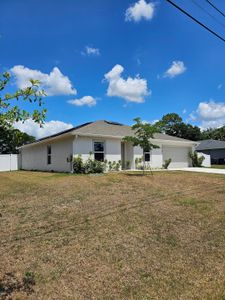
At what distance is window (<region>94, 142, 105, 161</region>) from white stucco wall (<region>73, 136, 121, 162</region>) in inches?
11.5

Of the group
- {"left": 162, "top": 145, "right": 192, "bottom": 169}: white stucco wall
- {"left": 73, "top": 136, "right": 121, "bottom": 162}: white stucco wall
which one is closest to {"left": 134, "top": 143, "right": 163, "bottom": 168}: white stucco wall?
{"left": 162, "top": 145, "right": 192, "bottom": 169}: white stucco wall

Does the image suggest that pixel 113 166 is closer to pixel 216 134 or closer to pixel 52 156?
pixel 52 156

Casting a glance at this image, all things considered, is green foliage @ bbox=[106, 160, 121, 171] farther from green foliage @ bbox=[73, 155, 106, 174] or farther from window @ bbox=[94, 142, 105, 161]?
green foliage @ bbox=[73, 155, 106, 174]

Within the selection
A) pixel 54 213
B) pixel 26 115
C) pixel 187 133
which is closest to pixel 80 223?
pixel 54 213

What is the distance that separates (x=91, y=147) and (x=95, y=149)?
42 cm

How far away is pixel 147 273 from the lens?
14.6 ft

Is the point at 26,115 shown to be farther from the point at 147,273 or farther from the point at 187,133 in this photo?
the point at 187,133

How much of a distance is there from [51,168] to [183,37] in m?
14.5

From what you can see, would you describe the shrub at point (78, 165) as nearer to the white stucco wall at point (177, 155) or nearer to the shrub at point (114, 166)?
the shrub at point (114, 166)

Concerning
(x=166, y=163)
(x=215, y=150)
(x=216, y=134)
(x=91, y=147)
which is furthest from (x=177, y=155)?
(x=216, y=134)

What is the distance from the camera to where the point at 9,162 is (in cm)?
2797

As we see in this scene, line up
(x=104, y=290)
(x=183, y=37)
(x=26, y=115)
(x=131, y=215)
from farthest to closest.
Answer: (x=183, y=37)
(x=131, y=215)
(x=104, y=290)
(x=26, y=115)

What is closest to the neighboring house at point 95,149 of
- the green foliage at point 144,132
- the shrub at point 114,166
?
the shrub at point 114,166

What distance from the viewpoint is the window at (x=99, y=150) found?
18.4 metres
